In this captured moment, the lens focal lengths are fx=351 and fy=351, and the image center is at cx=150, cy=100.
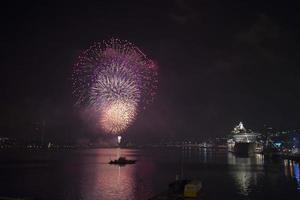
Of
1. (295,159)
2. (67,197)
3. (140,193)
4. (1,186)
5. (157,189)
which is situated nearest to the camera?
(67,197)

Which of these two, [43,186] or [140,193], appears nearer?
[140,193]

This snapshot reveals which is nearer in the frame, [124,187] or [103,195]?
[103,195]

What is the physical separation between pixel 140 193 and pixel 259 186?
23948mm

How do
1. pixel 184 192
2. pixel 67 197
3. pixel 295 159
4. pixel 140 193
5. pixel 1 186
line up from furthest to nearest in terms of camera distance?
1. pixel 295 159
2. pixel 1 186
3. pixel 140 193
4. pixel 67 197
5. pixel 184 192

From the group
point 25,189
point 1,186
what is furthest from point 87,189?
point 1,186

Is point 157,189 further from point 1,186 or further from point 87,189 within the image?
point 1,186

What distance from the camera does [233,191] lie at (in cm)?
5991

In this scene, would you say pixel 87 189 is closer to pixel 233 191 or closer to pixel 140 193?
pixel 140 193


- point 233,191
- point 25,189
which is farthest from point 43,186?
point 233,191

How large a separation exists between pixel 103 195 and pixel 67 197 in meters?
5.66

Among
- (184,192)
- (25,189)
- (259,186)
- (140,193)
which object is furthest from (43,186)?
(259,186)

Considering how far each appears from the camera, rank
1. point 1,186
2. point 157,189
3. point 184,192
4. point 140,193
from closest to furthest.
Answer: point 184,192, point 140,193, point 157,189, point 1,186

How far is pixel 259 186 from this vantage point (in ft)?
218

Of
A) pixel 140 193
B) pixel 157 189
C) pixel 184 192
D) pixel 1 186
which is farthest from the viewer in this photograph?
pixel 1 186
